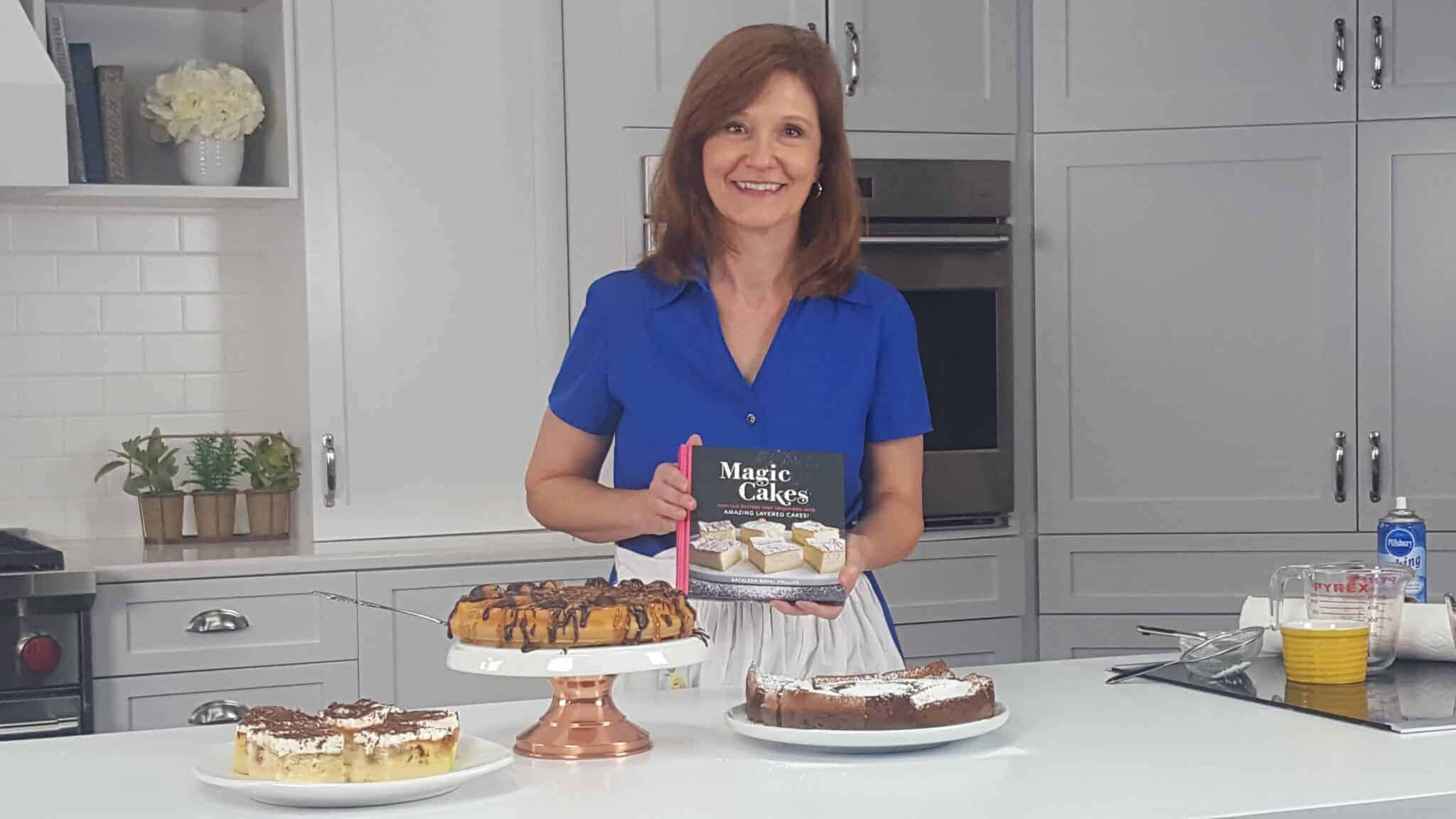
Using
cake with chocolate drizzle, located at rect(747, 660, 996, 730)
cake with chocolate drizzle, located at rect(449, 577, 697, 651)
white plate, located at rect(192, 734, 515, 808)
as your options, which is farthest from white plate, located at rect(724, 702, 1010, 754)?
white plate, located at rect(192, 734, 515, 808)

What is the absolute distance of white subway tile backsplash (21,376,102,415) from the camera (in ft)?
11.8

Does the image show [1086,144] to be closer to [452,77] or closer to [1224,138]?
[1224,138]

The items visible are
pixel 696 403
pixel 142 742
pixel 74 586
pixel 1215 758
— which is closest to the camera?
pixel 1215 758

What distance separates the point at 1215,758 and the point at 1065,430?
7.14ft

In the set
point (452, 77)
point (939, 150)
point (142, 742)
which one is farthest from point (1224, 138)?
point (142, 742)

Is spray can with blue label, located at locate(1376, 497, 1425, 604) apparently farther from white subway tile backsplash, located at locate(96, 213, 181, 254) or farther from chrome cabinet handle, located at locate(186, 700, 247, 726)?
white subway tile backsplash, located at locate(96, 213, 181, 254)

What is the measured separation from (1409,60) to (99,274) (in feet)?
9.19

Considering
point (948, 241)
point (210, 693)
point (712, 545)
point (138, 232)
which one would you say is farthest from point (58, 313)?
point (712, 545)

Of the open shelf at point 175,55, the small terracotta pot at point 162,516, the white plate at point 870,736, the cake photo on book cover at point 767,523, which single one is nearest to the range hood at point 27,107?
the open shelf at point 175,55

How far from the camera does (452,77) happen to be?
11.0 ft

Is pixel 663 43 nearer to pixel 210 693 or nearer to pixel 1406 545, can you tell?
pixel 210 693

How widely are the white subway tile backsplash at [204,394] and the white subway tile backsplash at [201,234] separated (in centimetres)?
28

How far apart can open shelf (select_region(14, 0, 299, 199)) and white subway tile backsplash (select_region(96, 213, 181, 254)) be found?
0.08 metres

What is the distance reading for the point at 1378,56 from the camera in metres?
3.52
